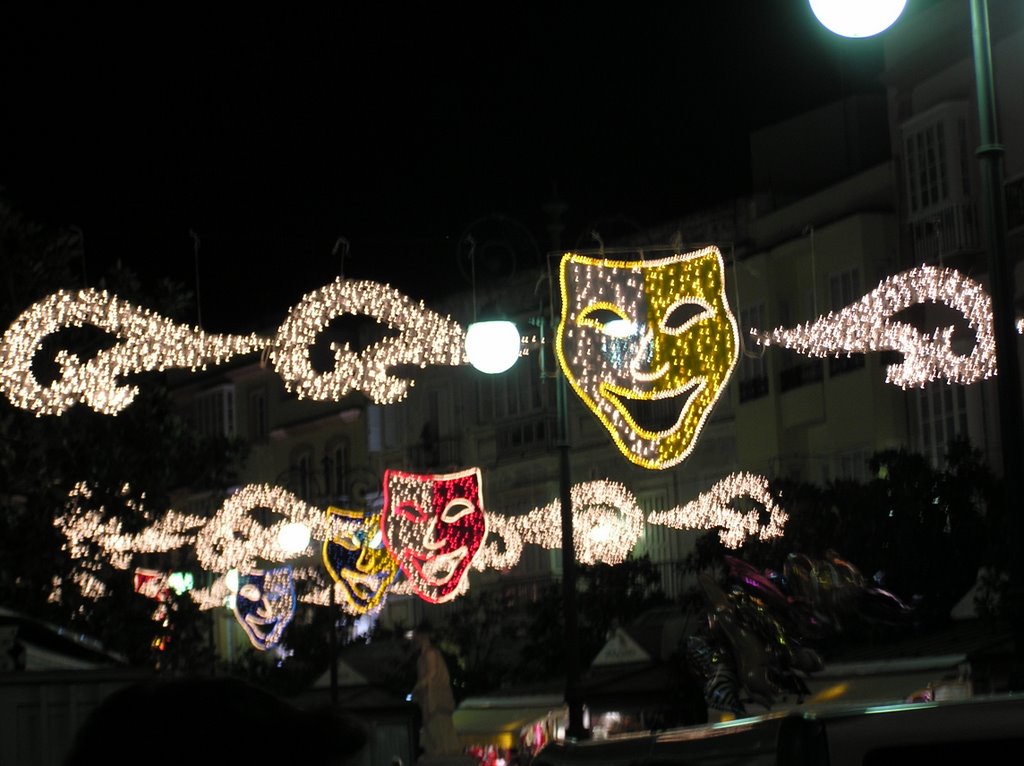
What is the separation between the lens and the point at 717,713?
1764 cm

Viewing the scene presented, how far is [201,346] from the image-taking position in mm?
17484

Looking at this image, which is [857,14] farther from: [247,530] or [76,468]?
[247,530]

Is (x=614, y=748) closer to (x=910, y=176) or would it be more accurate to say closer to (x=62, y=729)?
(x=62, y=729)

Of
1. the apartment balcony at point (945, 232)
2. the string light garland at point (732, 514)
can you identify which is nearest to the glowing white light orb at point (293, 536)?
the string light garland at point (732, 514)

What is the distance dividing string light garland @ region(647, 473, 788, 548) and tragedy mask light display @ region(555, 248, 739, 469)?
10.9 metres

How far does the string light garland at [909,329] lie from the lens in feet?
53.3

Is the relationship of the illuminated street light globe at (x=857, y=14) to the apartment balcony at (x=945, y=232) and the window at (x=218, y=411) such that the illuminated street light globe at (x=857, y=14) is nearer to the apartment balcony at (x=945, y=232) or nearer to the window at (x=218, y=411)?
the apartment balcony at (x=945, y=232)

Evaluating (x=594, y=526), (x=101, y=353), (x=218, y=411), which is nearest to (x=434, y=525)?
(x=594, y=526)

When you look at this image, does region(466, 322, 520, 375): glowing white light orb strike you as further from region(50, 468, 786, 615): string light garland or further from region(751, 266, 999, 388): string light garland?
region(50, 468, 786, 615): string light garland

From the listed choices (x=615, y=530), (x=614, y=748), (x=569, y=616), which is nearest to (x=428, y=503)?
(x=615, y=530)

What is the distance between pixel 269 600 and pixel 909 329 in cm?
2683

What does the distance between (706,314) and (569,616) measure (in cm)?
352

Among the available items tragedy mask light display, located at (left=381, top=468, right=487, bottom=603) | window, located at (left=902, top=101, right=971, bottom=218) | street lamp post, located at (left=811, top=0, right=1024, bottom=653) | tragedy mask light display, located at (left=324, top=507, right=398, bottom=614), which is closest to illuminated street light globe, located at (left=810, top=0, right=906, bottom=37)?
street lamp post, located at (left=811, top=0, right=1024, bottom=653)

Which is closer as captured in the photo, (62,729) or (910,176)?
(62,729)
